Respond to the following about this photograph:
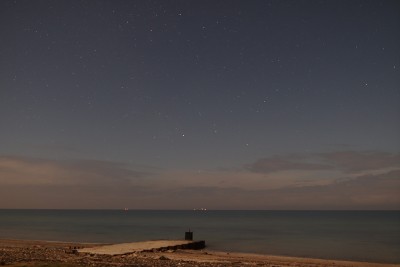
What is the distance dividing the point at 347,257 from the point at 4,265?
4752cm

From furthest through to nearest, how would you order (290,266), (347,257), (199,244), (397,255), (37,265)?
1. (397,255)
2. (347,257)
3. (199,244)
4. (290,266)
5. (37,265)

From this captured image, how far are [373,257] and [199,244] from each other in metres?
25.5

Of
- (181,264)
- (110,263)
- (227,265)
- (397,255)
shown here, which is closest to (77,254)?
(110,263)

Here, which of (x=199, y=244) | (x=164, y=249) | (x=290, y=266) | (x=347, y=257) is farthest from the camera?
(x=347, y=257)

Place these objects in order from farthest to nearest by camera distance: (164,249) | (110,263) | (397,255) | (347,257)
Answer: (397,255) → (347,257) → (164,249) → (110,263)

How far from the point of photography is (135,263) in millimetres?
30703

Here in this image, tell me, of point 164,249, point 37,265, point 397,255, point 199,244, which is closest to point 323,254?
point 397,255

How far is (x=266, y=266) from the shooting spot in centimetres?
3391

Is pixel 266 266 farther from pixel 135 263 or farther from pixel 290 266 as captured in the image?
pixel 135 263

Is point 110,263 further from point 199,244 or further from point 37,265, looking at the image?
point 199,244

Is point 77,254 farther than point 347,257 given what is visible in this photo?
No

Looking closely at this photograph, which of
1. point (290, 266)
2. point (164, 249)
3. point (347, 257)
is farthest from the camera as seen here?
point (347, 257)

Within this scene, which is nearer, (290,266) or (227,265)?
(227,265)

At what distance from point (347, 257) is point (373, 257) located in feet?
13.6
